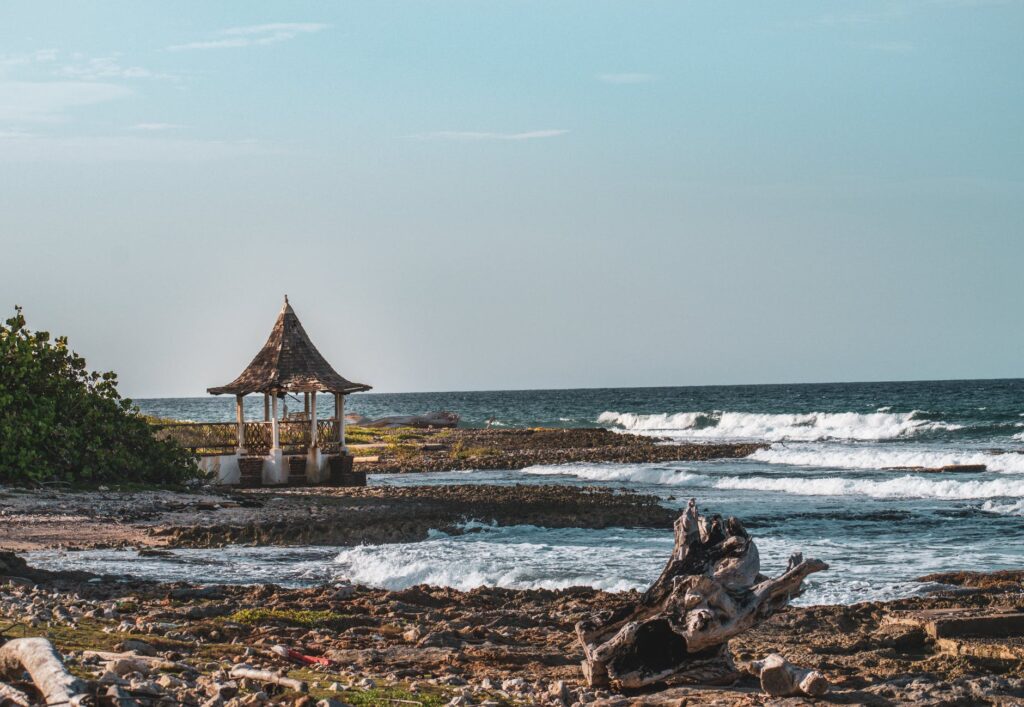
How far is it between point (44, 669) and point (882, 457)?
134ft

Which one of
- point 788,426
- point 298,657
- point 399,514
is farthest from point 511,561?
point 788,426

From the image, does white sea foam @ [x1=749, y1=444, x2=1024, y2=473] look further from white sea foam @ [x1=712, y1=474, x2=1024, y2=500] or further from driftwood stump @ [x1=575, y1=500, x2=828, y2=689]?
driftwood stump @ [x1=575, y1=500, x2=828, y2=689]

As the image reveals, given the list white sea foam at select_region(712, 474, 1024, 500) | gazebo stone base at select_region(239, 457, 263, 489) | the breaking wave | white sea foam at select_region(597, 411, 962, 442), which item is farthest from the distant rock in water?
gazebo stone base at select_region(239, 457, 263, 489)

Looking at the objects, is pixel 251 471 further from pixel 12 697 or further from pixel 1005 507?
pixel 12 697

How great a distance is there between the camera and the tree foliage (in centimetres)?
2448

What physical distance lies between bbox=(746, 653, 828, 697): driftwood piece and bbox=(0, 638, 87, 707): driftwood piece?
4.60m

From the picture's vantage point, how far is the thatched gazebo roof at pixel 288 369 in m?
30.0

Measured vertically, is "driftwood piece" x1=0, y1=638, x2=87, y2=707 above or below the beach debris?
above

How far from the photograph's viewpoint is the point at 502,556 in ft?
56.3

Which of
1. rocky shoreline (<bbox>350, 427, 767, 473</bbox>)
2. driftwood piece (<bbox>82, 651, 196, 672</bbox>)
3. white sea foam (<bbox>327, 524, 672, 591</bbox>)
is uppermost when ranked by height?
driftwood piece (<bbox>82, 651, 196, 672</bbox>)

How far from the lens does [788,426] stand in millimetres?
73938

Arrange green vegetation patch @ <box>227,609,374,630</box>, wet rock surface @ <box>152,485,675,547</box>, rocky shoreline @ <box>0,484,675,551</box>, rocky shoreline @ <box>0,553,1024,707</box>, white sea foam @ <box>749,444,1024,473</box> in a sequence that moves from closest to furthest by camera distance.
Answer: rocky shoreline @ <box>0,553,1024,707</box>
green vegetation patch @ <box>227,609,374,630</box>
rocky shoreline @ <box>0,484,675,551</box>
wet rock surface @ <box>152,485,675,547</box>
white sea foam @ <box>749,444,1024,473</box>

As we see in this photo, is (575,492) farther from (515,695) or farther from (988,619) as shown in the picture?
(515,695)

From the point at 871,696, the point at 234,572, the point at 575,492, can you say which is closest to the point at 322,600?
the point at 234,572
